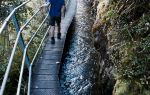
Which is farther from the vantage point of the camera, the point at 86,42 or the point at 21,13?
the point at 86,42

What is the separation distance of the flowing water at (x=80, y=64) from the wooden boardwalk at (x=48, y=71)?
1.88 feet

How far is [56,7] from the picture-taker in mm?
9047

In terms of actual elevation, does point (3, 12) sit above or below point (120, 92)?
above

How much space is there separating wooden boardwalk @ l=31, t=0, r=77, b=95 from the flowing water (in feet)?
1.88

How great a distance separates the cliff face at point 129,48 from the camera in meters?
4.71

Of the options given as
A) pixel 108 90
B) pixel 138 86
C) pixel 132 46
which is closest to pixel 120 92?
pixel 138 86

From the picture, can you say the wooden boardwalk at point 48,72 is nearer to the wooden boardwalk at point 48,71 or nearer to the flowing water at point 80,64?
the wooden boardwalk at point 48,71

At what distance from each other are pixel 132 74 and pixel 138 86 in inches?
8.2

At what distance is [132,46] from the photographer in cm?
525

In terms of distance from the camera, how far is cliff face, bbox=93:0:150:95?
4707 mm

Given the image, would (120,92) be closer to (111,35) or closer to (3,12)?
(111,35)

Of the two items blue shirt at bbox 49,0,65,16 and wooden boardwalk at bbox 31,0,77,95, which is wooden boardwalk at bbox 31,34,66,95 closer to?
wooden boardwalk at bbox 31,0,77,95

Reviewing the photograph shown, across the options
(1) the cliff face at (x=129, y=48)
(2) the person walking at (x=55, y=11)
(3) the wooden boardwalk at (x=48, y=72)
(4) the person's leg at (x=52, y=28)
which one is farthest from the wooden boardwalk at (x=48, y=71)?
(1) the cliff face at (x=129, y=48)

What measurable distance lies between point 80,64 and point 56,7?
193 cm
